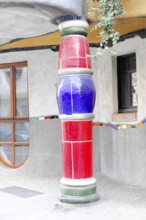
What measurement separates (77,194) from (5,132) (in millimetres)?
4016

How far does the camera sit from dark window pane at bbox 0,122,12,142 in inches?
379

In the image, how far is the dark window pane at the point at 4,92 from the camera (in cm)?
969

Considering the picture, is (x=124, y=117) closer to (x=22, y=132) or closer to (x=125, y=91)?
(x=125, y=91)

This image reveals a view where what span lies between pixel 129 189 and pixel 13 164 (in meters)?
3.36

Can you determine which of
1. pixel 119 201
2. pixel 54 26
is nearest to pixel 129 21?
pixel 54 26

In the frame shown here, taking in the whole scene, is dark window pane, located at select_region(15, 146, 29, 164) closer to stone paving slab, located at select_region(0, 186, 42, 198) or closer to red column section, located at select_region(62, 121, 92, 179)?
stone paving slab, located at select_region(0, 186, 42, 198)

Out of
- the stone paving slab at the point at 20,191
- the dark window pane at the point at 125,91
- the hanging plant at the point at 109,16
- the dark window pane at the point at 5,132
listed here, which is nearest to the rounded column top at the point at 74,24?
the hanging plant at the point at 109,16

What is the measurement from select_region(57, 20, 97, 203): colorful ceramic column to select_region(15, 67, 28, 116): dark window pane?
10.7ft

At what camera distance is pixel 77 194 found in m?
6.22

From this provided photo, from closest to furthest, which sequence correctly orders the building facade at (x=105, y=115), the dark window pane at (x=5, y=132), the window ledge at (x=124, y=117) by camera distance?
1. the building facade at (x=105, y=115)
2. the window ledge at (x=124, y=117)
3. the dark window pane at (x=5, y=132)

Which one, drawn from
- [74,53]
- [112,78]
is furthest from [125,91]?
[74,53]

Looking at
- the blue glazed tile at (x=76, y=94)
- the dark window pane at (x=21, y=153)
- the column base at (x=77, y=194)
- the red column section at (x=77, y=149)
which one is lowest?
the column base at (x=77, y=194)

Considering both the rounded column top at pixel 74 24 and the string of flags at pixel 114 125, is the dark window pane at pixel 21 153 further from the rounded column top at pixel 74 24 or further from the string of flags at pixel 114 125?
the rounded column top at pixel 74 24

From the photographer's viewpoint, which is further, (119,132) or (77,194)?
(119,132)
